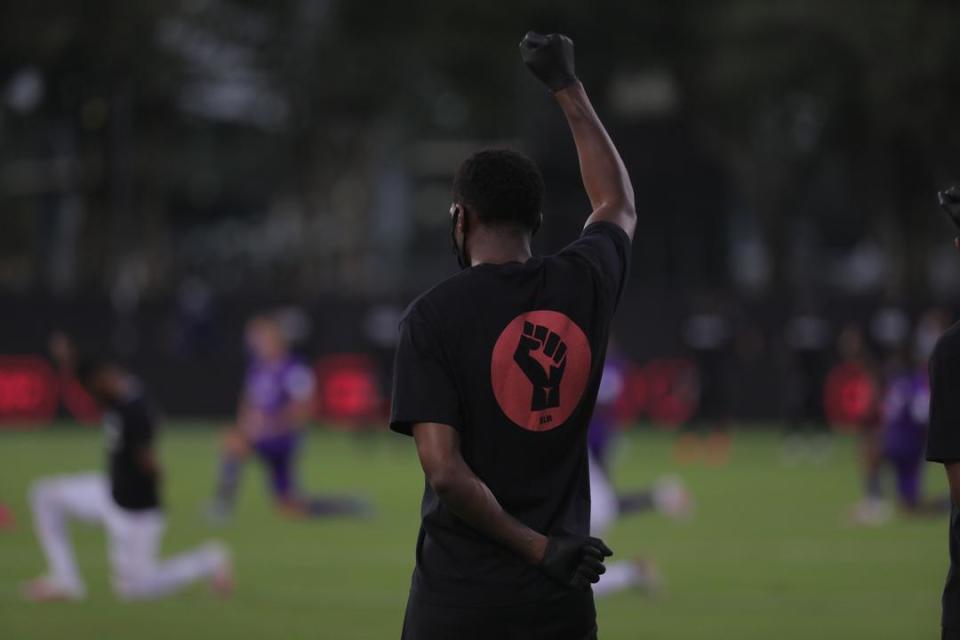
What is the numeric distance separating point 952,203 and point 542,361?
158 cm

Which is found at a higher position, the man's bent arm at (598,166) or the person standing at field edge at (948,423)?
the man's bent arm at (598,166)

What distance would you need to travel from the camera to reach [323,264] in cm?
5484

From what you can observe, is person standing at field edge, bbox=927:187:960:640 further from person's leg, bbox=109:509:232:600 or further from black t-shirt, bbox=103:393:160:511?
person's leg, bbox=109:509:232:600

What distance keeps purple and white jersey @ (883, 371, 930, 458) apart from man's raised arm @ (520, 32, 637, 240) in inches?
533

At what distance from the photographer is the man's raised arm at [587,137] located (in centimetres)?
585

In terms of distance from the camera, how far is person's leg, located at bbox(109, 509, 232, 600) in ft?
42.3

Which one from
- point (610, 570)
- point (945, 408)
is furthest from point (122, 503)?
point (945, 408)

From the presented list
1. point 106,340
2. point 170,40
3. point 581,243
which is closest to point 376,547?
point 581,243

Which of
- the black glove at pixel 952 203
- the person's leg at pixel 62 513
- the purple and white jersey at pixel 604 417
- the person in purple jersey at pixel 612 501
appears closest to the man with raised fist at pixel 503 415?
the black glove at pixel 952 203

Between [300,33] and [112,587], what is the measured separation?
3508 cm

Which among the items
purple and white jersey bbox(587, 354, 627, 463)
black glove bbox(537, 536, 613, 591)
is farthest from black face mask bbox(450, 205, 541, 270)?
purple and white jersey bbox(587, 354, 627, 463)

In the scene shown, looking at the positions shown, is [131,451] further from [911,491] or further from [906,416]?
[911,491]

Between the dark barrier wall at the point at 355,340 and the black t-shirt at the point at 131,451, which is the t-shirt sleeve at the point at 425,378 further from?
the dark barrier wall at the point at 355,340

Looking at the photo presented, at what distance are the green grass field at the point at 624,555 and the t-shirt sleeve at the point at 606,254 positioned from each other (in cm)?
676
